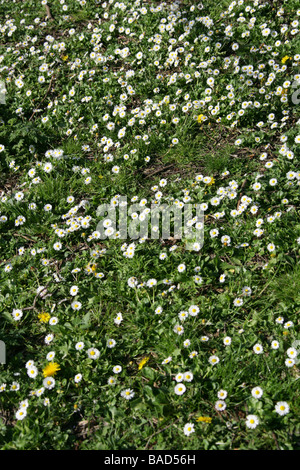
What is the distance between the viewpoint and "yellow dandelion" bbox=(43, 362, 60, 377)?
2715 mm

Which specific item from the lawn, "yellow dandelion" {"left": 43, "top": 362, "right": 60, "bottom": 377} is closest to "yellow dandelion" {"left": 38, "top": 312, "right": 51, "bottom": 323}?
the lawn

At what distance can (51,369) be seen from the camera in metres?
2.73

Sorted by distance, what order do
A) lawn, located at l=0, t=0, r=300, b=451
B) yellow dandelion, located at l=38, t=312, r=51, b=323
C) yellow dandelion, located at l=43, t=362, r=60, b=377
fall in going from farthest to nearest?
yellow dandelion, located at l=38, t=312, r=51, b=323
yellow dandelion, located at l=43, t=362, r=60, b=377
lawn, located at l=0, t=0, r=300, b=451

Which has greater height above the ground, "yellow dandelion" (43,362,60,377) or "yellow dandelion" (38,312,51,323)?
"yellow dandelion" (38,312,51,323)

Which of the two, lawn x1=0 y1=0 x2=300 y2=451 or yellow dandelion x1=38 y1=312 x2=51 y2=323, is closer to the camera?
lawn x1=0 y1=0 x2=300 y2=451

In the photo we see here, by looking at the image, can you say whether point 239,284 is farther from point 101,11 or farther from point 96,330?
point 101,11

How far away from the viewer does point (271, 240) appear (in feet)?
10.3

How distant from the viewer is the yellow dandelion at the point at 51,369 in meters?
2.71

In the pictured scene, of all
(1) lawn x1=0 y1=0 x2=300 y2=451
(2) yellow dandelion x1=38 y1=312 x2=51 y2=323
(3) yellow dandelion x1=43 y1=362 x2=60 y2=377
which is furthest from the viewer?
(2) yellow dandelion x1=38 y1=312 x2=51 y2=323

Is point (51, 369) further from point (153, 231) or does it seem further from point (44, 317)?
point (153, 231)

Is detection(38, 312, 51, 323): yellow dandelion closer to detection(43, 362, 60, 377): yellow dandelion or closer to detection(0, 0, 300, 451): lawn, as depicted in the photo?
detection(0, 0, 300, 451): lawn
